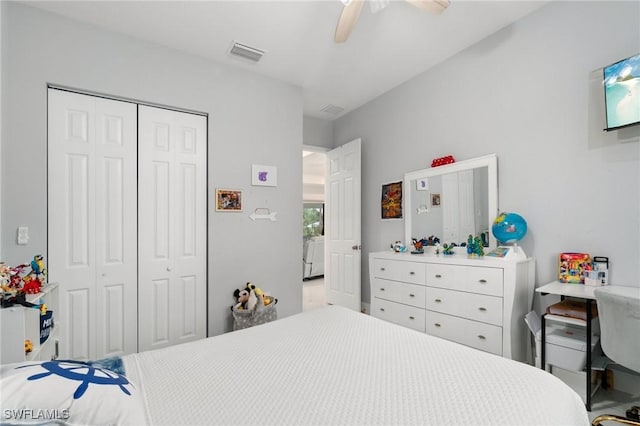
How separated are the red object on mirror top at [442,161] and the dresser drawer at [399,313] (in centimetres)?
149

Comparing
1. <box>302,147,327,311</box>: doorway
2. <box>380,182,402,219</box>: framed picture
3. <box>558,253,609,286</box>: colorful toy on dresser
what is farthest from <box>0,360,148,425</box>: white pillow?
<box>302,147,327,311</box>: doorway

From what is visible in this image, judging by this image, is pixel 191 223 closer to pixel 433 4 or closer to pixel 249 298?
pixel 249 298

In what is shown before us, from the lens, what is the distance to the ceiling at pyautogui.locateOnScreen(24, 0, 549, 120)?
2.30 m

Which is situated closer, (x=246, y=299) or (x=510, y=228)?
(x=510, y=228)

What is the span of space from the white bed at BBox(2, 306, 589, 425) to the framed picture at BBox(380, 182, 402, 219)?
91.1 inches

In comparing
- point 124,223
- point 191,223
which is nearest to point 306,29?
point 191,223

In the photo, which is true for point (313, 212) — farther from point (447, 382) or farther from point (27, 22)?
point (447, 382)

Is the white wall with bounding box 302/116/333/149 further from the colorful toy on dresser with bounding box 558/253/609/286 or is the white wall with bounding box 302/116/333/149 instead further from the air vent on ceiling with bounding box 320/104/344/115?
the colorful toy on dresser with bounding box 558/253/609/286

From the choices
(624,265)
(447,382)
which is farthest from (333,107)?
(447,382)

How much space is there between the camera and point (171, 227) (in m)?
2.77

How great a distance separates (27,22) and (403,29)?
9.67 feet

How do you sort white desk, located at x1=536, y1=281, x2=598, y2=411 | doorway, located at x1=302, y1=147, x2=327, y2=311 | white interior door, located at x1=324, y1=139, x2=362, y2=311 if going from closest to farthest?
white desk, located at x1=536, y1=281, x2=598, y2=411
white interior door, located at x1=324, y1=139, x2=362, y2=311
doorway, located at x1=302, y1=147, x2=327, y2=311

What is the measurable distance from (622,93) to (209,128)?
3.21 meters

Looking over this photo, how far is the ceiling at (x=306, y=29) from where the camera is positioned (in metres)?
2.30
